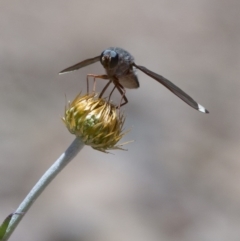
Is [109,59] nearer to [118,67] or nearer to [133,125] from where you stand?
[118,67]

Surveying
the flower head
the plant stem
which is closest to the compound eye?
the flower head

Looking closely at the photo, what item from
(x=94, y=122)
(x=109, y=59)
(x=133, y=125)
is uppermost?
(x=133, y=125)

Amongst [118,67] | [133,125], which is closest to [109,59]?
[118,67]

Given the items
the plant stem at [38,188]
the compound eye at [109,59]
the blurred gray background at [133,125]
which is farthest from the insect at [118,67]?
the blurred gray background at [133,125]

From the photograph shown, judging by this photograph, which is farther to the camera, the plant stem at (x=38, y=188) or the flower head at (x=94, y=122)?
the flower head at (x=94, y=122)

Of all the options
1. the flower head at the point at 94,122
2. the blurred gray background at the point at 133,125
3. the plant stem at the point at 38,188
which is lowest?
the plant stem at the point at 38,188

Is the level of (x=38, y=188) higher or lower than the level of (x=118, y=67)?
lower

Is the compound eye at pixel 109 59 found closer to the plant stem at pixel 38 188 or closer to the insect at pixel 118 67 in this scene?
the insect at pixel 118 67
